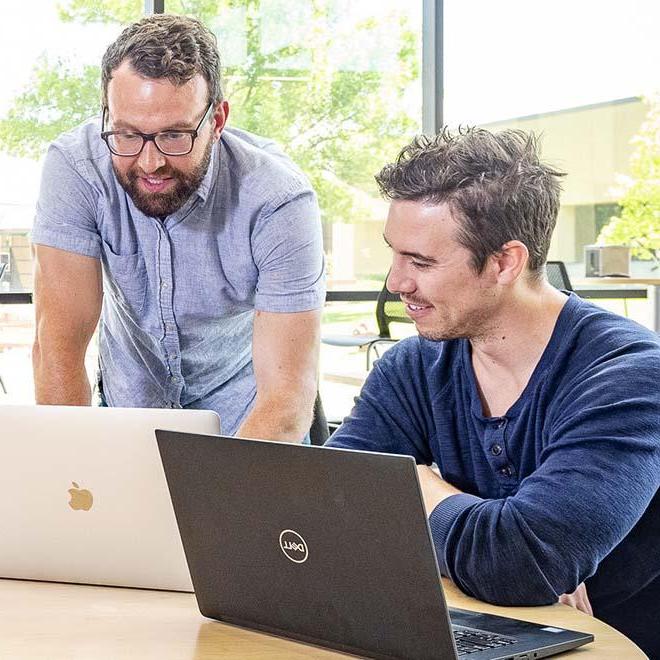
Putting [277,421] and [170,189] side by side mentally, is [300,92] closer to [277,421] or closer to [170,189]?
[170,189]

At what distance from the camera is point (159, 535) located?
1.50 metres

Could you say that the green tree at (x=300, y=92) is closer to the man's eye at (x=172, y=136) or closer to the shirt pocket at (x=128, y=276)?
the shirt pocket at (x=128, y=276)

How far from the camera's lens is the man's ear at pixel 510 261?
168 cm

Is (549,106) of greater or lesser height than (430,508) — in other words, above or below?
above

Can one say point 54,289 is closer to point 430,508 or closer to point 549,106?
point 430,508

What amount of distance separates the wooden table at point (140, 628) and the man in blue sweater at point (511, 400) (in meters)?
0.09

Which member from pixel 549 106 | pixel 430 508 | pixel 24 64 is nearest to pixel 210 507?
pixel 430 508

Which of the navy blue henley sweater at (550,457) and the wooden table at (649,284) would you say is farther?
the wooden table at (649,284)

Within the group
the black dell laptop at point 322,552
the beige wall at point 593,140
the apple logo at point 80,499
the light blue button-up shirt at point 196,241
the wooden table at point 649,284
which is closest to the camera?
the black dell laptop at point 322,552

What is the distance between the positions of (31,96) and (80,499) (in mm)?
4645

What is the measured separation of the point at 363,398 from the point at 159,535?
475mm

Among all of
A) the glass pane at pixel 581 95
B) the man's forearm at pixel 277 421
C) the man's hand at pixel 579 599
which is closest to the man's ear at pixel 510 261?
the man's hand at pixel 579 599

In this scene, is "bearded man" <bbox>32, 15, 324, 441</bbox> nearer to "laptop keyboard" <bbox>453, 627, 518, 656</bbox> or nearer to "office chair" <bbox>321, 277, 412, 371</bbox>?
"laptop keyboard" <bbox>453, 627, 518, 656</bbox>

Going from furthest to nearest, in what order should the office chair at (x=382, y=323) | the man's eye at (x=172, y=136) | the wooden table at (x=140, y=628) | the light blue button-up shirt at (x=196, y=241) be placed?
1. the office chair at (x=382, y=323)
2. the light blue button-up shirt at (x=196, y=241)
3. the man's eye at (x=172, y=136)
4. the wooden table at (x=140, y=628)
